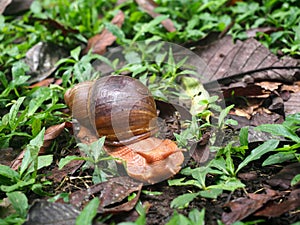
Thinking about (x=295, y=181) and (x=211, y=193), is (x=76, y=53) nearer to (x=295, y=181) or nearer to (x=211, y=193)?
(x=211, y=193)

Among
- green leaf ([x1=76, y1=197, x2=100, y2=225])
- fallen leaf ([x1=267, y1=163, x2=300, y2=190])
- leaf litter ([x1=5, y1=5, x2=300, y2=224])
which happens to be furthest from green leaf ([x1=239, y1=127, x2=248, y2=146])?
green leaf ([x1=76, y1=197, x2=100, y2=225])

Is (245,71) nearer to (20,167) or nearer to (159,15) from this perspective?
(159,15)

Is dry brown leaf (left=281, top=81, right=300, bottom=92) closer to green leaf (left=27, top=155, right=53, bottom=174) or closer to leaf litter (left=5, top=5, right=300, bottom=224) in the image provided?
leaf litter (left=5, top=5, right=300, bottom=224)

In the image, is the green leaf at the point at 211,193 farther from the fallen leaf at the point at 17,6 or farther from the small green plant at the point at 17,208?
the fallen leaf at the point at 17,6

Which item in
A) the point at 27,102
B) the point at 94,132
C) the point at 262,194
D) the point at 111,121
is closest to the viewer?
the point at 262,194

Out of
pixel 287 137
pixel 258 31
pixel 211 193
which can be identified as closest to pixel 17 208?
pixel 211 193

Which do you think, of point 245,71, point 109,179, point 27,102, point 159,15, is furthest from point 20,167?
point 159,15
